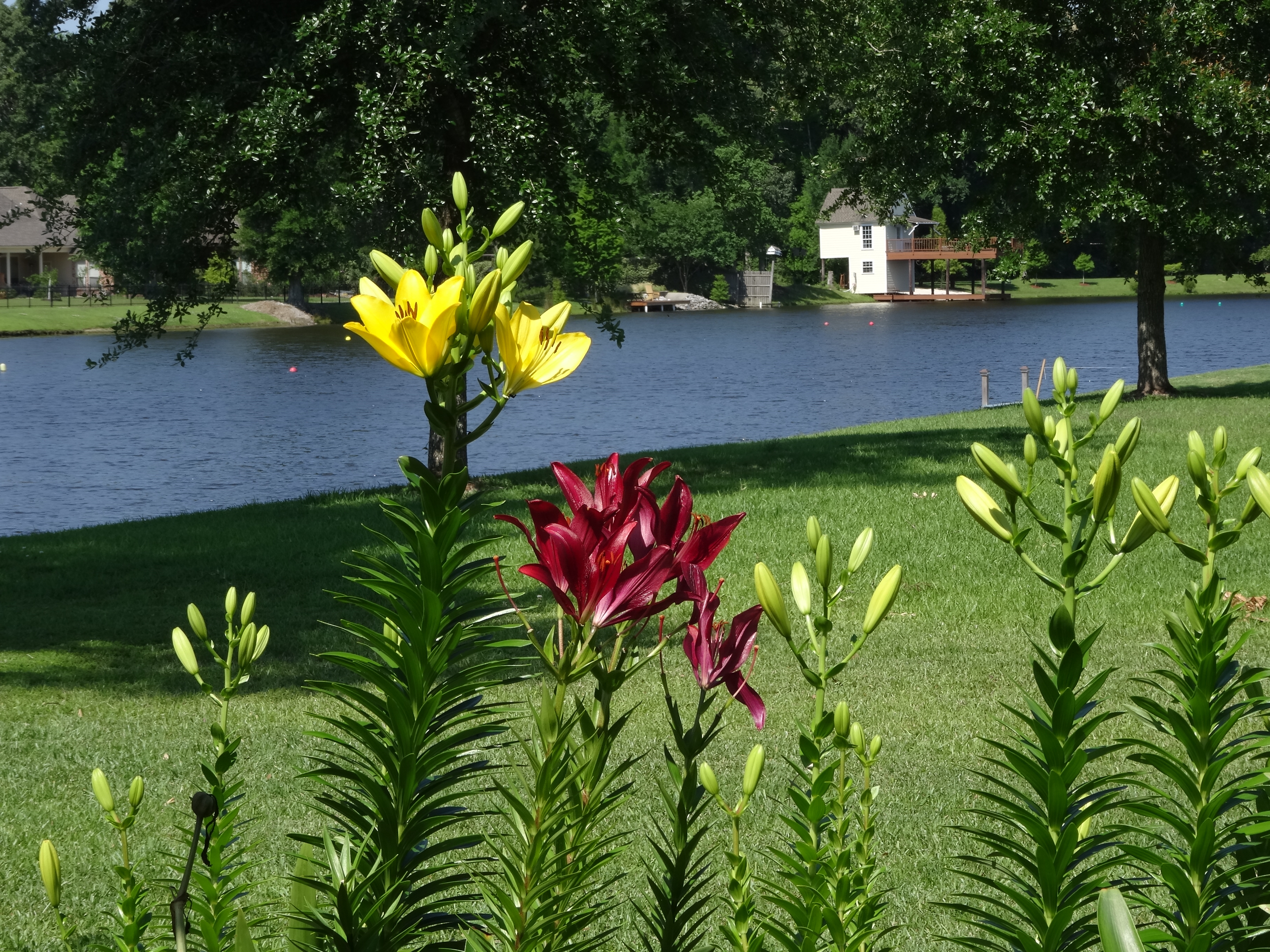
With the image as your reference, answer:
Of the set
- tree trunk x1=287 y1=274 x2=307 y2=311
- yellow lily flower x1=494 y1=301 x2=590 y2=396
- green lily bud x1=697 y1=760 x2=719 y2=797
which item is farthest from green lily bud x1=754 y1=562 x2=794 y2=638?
tree trunk x1=287 y1=274 x2=307 y2=311

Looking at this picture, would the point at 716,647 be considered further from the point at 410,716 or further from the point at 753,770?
the point at 410,716

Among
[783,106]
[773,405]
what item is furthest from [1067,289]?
[783,106]

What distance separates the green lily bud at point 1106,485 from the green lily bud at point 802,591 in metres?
0.26

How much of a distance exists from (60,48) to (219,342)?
46.1 meters

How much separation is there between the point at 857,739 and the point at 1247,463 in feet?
1.24

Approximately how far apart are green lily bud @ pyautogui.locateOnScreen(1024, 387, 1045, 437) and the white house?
90161mm

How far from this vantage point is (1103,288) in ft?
307

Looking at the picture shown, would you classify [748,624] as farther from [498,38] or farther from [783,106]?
[783,106]

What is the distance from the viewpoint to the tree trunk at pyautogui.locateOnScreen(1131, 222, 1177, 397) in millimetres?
22438

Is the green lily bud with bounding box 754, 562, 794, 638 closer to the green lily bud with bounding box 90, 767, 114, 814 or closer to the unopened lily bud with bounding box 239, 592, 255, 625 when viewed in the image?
the unopened lily bud with bounding box 239, 592, 255, 625

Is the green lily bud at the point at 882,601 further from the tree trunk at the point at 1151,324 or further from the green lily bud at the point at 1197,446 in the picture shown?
the tree trunk at the point at 1151,324

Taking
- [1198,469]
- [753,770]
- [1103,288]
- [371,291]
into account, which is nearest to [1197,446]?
[1198,469]

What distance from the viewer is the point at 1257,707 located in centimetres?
96

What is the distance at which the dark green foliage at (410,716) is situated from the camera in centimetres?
87
